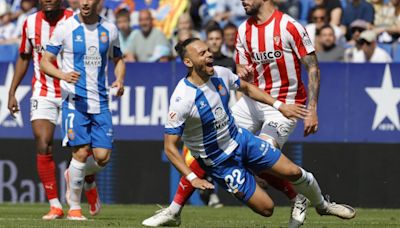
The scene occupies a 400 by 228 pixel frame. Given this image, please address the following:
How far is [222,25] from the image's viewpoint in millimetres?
19641

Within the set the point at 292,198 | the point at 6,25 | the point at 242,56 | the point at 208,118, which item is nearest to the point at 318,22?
the point at 6,25

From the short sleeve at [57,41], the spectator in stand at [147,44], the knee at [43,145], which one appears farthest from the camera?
the spectator in stand at [147,44]

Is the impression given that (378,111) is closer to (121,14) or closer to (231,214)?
(231,214)

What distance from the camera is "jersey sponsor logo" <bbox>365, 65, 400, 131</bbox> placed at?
15.7 metres

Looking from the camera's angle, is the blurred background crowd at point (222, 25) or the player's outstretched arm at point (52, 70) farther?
the blurred background crowd at point (222, 25)

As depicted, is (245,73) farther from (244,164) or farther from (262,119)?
(244,164)

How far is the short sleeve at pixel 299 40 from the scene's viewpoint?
37.9 feet

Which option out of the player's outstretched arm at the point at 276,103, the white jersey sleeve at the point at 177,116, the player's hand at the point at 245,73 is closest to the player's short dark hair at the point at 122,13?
the player's hand at the point at 245,73

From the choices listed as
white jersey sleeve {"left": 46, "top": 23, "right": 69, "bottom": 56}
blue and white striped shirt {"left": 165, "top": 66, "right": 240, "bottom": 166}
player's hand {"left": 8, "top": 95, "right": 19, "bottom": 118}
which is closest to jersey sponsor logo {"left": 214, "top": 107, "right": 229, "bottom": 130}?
blue and white striped shirt {"left": 165, "top": 66, "right": 240, "bottom": 166}

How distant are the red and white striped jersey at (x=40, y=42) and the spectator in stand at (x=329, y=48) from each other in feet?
18.1

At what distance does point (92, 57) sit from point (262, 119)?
6.27 ft

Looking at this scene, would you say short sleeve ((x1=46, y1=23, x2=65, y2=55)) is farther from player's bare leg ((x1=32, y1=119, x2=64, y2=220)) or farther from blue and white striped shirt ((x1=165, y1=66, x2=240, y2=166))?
blue and white striped shirt ((x1=165, y1=66, x2=240, y2=166))

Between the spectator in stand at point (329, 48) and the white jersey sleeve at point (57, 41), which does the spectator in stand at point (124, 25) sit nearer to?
the spectator in stand at point (329, 48)

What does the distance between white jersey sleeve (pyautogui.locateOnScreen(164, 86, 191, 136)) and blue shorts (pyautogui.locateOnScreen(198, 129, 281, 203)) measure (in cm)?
55
